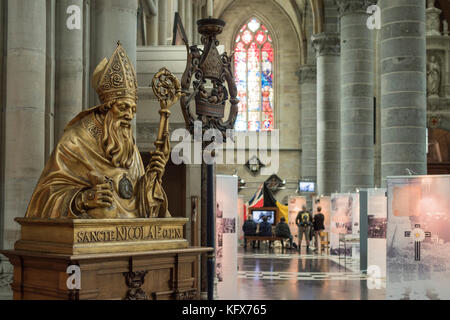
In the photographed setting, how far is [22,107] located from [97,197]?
4250 millimetres

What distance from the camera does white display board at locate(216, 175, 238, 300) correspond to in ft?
35.4

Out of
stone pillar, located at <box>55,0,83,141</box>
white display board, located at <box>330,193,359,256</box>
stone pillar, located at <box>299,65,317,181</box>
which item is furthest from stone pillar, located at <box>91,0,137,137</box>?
Answer: stone pillar, located at <box>299,65,317,181</box>

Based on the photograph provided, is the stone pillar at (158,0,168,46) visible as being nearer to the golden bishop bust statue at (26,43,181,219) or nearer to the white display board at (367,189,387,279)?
the white display board at (367,189,387,279)

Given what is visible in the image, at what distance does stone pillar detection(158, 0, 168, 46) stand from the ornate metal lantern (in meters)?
12.6

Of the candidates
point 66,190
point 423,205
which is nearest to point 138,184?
point 66,190

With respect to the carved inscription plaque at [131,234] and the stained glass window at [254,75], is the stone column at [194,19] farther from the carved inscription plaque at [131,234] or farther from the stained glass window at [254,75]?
the carved inscription plaque at [131,234]

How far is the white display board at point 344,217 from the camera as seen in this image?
1984cm

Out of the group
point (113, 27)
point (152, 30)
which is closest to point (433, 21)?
point (152, 30)

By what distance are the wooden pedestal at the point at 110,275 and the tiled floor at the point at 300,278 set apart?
7.98m

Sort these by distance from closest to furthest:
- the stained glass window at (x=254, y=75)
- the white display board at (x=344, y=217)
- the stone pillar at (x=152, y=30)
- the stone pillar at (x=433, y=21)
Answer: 1. the stone pillar at (x=152, y=30)
2. the white display board at (x=344, y=217)
3. the stone pillar at (x=433, y=21)
4. the stained glass window at (x=254, y=75)

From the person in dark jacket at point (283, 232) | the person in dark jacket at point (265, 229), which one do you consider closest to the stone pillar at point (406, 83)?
the person in dark jacket at point (283, 232)

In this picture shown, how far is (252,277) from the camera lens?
15.6 meters

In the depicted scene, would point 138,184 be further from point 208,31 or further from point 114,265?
point 208,31

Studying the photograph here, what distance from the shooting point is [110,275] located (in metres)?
3.76
